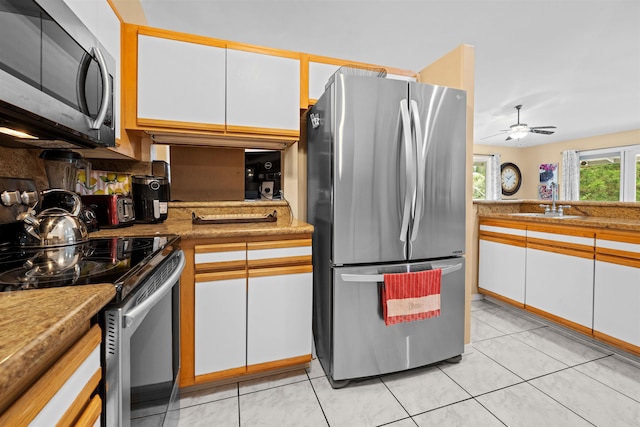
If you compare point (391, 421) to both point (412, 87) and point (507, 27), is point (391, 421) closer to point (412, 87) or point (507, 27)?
point (412, 87)

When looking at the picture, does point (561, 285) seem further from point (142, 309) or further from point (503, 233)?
point (142, 309)

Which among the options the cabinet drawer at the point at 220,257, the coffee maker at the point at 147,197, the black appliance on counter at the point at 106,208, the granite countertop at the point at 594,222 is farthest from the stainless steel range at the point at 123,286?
the granite countertop at the point at 594,222

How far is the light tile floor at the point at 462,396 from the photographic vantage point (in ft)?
4.66

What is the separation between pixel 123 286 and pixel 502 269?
3.06 metres

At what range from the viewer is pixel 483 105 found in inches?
185

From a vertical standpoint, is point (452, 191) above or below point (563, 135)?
below

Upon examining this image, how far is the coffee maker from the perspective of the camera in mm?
1790

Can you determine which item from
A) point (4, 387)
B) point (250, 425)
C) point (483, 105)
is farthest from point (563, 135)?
point (4, 387)

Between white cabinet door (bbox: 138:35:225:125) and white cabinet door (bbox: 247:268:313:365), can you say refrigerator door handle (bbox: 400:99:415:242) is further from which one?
white cabinet door (bbox: 138:35:225:125)

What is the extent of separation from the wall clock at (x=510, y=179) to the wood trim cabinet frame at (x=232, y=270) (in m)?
7.98

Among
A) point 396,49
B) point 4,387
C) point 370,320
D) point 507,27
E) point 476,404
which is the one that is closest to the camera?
point 4,387

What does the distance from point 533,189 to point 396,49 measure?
275 inches

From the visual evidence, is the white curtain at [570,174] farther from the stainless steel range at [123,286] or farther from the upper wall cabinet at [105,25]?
the upper wall cabinet at [105,25]

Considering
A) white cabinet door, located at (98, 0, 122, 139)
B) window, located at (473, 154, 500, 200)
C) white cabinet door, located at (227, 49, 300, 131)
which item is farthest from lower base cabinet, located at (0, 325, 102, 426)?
window, located at (473, 154, 500, 200)
